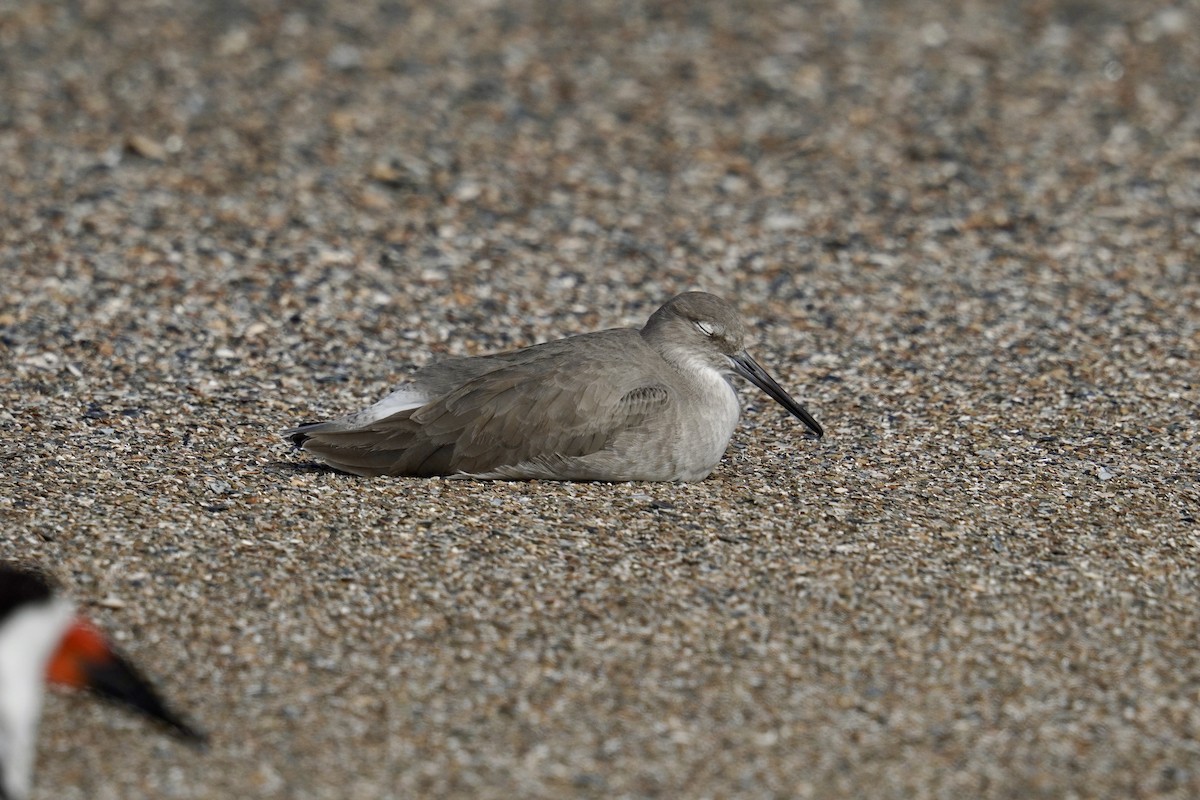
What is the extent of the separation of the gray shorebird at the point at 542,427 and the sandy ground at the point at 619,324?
109 millimetres

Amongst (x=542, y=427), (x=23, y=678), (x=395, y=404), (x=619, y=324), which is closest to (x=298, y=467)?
(x=395, y=404)

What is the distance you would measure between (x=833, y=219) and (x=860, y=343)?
5.87 ft

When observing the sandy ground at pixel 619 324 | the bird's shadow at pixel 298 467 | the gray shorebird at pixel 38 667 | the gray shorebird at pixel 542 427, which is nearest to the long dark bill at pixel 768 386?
the sandy ground at pixel 619 324

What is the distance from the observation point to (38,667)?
385cm

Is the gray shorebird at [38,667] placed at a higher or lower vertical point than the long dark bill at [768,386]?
higher

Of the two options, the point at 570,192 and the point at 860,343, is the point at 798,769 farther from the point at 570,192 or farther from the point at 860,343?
the point at 570,192

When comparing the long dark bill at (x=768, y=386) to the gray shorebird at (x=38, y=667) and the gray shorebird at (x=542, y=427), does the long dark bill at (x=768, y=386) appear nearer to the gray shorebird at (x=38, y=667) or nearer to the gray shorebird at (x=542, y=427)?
the gray shorebird at (x=542, y=427)

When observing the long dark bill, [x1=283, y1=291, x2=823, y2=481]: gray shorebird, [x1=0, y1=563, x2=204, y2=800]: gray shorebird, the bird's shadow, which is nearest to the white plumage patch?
[x1=283, y1=291, x2=823, y2=481]: gray shorebird

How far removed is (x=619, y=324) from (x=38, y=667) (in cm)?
437

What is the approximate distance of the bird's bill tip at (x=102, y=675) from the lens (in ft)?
12.7

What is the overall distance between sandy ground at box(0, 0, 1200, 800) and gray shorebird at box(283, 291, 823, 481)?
11 cm

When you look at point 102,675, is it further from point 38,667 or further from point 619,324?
point 619,324

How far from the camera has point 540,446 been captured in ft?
18.2

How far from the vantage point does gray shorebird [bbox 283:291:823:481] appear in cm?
556
